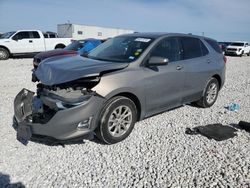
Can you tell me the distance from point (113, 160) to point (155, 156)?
2.09 ft

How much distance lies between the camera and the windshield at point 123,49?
4.24 m

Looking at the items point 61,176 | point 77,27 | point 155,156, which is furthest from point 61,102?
point 77,27

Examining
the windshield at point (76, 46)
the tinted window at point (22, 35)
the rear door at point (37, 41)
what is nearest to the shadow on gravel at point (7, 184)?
the windshield at point (76, 46)

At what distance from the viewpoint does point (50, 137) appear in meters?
Result: 3.36

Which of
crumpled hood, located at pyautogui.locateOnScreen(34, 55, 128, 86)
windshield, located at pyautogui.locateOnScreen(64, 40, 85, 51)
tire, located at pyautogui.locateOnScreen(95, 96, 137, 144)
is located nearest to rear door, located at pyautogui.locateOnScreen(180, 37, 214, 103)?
tire, located at pyautogui.locateOnScreen(95, 96, 137, 144)

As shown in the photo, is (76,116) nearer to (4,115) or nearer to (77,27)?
(4,115)

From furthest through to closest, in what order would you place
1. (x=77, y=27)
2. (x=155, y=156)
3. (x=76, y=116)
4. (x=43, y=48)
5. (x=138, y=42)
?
(x=77, y=27)
(x=43, y=48)
(x=138, y=42)
(x=155, y=156)
(x=76, y=116)

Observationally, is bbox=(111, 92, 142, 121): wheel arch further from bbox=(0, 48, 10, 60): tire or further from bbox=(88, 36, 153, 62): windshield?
bbox=(0, 48, 10, 60): tire

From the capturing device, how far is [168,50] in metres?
4.67

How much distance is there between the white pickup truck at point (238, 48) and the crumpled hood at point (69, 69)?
25.5 m

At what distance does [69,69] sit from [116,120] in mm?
1093

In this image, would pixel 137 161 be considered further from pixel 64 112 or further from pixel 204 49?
pixel 204 49

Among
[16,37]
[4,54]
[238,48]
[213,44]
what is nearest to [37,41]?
[16,37]

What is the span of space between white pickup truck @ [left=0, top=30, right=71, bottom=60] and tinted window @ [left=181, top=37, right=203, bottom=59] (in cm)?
1299
